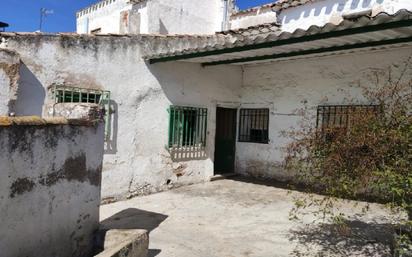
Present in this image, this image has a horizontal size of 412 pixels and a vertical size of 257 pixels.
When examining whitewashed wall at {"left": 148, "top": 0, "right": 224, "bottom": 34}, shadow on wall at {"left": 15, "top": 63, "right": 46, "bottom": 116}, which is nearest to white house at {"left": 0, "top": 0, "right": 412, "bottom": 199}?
shadow on wall at {"left": 15, "top": 63, "right": 46, "bottom": 116}

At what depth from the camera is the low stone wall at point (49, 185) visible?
3150 mm

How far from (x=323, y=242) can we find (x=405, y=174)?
7.25 ft

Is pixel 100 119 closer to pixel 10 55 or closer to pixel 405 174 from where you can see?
pixel 10 55

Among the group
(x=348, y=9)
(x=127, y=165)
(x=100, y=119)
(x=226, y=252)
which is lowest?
(x=226, y=252)

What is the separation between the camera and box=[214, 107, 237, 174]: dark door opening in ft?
35.5

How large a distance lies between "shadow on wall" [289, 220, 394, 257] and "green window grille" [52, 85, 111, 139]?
4.10m

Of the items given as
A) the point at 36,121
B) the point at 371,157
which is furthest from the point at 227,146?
the point at 36,121

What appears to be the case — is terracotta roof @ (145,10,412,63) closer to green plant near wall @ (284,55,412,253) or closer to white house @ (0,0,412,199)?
white house @ (0,0,412,199)

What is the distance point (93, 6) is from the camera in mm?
15477

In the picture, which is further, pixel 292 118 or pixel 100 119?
pixel 292 118

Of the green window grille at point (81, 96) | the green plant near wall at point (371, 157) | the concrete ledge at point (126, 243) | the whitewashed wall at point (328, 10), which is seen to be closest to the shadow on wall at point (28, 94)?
the green window grille at point (81, 96)

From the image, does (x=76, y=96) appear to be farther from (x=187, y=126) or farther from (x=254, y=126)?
(x=254, y=126)

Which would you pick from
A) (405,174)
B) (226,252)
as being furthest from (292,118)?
(405,174)

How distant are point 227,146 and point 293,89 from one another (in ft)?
8.72
